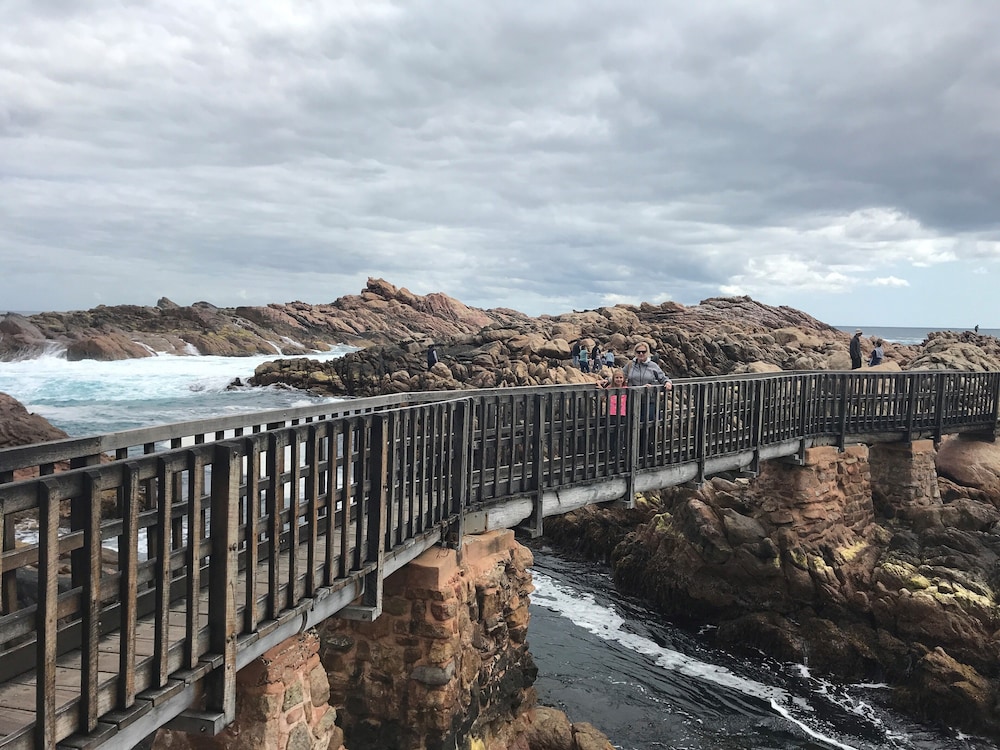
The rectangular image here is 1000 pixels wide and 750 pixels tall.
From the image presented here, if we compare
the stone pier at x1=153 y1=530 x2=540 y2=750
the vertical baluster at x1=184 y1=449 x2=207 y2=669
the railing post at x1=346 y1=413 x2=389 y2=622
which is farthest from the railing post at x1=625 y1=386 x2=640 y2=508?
the vertical baluster at x1=184 y1=449 x2=207 y2=669

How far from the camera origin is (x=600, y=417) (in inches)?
392

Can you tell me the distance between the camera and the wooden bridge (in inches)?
137

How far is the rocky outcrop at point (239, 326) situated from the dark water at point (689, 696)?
123 feet

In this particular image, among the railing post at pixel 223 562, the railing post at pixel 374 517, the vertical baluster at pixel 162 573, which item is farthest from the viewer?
the railing post at pixel 374 517

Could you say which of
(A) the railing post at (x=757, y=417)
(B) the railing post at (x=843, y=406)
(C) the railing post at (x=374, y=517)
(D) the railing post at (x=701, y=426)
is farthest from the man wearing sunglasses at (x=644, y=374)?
(B) the railing post at (x=843, y=406)

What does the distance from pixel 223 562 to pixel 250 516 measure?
392 millimetres

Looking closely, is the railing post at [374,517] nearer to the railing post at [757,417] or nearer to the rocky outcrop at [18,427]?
the railing post at [757,417]

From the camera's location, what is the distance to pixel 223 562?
14.3 ft

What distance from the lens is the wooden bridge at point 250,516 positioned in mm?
3486

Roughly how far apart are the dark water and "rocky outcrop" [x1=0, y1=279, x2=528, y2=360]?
37.6 metres

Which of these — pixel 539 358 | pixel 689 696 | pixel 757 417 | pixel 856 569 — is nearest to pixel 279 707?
pixel 689 696

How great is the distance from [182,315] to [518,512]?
77194mm

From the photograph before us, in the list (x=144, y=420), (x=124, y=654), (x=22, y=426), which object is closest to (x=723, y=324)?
(x=144, y=420)

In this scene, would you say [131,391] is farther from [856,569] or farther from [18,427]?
[856,569]
